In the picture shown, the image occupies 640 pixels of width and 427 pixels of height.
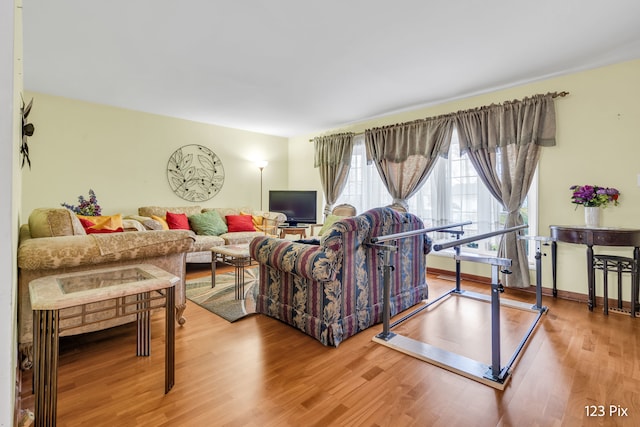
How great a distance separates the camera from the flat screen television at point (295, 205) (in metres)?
5.48

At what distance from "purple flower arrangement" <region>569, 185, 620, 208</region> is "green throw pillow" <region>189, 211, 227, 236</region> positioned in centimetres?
462

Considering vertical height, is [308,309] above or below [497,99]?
below

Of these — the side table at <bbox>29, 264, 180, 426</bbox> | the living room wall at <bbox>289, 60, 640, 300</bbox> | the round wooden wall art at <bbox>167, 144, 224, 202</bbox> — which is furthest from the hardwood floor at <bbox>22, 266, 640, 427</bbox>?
the round wooden wall art at <bbox>167, 144, 224, 202</bbox>

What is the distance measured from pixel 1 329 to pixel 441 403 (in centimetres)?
183

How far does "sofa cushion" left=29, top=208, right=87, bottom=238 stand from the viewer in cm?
202

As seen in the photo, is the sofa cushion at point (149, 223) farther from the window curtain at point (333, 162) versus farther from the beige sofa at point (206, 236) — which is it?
the window curtain at point (333, 162)

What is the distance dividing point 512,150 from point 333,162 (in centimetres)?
285

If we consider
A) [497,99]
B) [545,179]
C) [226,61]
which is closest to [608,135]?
[545,179]

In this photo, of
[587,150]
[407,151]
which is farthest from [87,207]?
[587,150]

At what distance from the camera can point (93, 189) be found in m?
4.27

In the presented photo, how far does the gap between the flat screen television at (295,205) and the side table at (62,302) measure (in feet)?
12.5

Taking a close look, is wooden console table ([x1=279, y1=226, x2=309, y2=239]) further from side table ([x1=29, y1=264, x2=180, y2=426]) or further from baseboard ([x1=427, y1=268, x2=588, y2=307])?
side table ([x1=29, y1=264, x2=180, y2=426])

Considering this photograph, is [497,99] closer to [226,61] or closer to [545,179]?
[545,179]

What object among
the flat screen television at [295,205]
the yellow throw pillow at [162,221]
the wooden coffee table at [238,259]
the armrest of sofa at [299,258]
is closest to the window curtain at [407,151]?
the flat screen television at [295,205]
